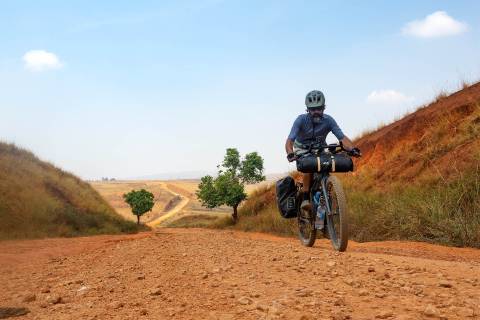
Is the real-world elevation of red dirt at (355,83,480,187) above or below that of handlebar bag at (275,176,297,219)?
above

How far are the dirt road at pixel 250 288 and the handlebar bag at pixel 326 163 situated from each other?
137 cm

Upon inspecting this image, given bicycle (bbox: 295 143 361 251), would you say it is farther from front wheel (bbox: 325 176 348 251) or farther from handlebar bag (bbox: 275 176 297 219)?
handlebar bag (bbox: 275 176 297 219)

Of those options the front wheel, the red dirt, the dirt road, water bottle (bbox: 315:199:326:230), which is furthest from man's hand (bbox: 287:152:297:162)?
the red dirt

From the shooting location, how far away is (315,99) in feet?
25.7

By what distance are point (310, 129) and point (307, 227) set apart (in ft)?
5.88

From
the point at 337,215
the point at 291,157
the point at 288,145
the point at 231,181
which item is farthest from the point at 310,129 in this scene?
the point at 231,181

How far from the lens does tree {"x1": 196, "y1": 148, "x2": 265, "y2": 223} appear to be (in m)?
47.1

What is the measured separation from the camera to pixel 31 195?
960 inches

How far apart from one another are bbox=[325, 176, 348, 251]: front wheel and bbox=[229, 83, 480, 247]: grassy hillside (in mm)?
3092

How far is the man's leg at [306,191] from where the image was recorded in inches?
318

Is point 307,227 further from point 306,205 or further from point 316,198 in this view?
point 316,198

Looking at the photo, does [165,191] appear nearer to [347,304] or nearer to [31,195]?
[31,195]

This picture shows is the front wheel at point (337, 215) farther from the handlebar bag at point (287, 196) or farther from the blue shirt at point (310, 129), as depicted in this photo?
the handlebar bag at point (287, 196)

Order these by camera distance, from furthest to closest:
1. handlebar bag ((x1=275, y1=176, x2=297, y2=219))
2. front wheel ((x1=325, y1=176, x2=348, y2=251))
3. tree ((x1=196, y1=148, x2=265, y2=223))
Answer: tree ((x1=196, y1=148, x2=265, y2=223)) → handlebar bag ((x1=275, y1=176, x2=297, y2=219)) → front wheel ((x1=325, y1=176, x2=348, y2=251))
